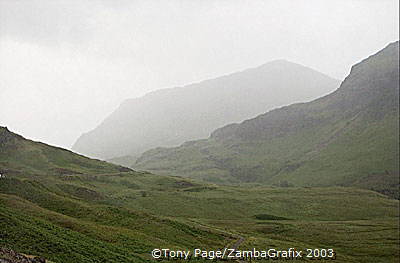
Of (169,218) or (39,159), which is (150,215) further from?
(39,159)

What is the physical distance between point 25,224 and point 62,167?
118373mm

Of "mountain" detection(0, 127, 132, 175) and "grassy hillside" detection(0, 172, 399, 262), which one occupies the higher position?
"mountain" detection(0, 127, 132, 175)

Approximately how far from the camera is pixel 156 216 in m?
75.6

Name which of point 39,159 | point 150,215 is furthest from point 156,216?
point 39,159

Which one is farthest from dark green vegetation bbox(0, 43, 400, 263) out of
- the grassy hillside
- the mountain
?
the mountain

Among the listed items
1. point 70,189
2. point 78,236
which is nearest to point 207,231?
point 78,236

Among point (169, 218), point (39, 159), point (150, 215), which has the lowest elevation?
point (150, 215)

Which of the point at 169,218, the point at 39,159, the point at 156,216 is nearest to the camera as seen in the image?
the point at 156,216

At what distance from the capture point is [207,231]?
7438cm

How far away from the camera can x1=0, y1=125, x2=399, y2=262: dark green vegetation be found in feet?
140

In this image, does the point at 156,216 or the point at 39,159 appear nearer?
the point at 156,216

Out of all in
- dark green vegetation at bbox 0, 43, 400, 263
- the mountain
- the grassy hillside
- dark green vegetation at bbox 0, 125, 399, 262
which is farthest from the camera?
the mountain

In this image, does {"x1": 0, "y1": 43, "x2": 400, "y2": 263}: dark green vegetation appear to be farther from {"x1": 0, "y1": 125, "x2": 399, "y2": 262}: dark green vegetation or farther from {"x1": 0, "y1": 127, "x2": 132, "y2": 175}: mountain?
{"x1": 0, "y1": 127, "x2": 132, "y2": 175}: mountain

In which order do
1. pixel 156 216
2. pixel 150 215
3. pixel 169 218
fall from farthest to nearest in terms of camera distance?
pixel 169 218 → pixel 156 216 → pixel 150 215
